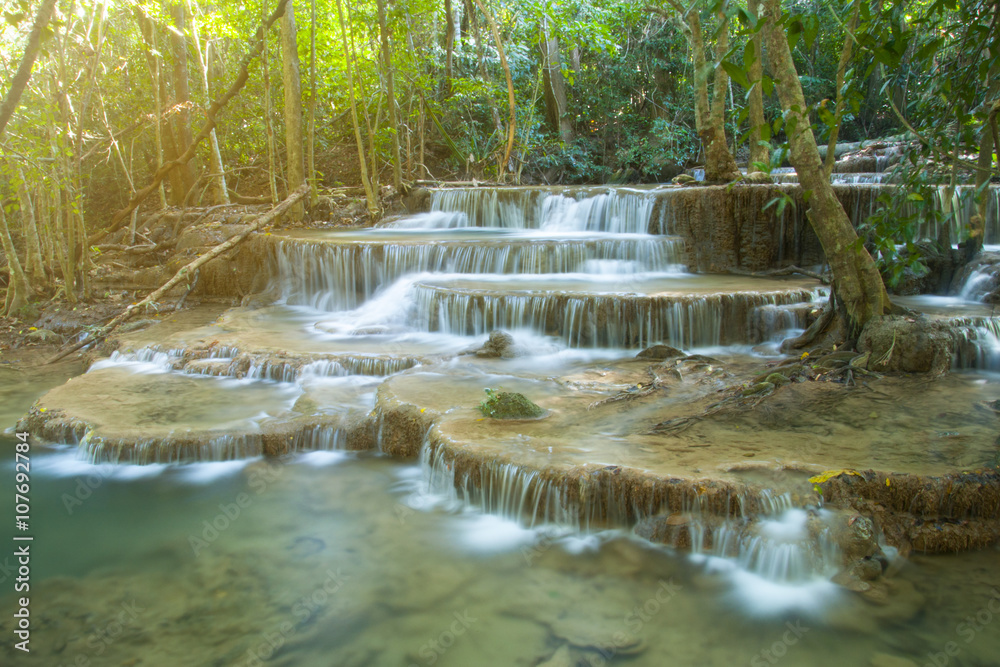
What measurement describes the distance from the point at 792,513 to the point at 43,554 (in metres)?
4.53

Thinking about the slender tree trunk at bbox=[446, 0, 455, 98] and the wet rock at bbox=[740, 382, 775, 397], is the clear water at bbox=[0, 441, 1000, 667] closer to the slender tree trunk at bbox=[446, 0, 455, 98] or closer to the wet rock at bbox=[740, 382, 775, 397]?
the wet rock at bbox=[740, 382, 775, 397]

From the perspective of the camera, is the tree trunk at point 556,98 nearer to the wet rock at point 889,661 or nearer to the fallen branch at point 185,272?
the fallen branch at point 185,272

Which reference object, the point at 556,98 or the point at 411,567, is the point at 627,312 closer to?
the point at 411,567

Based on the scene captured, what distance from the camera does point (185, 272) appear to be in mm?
9570

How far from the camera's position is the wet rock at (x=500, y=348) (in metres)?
7.17

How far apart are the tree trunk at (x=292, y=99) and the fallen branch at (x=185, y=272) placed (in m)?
0.36

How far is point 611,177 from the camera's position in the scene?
18078mm

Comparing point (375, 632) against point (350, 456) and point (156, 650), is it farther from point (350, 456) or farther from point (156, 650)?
point (350, 456)

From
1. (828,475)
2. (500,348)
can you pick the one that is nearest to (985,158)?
(828,475)

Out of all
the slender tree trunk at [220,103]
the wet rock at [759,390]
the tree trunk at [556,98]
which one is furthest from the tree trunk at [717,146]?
the tree trunk at [556,98]

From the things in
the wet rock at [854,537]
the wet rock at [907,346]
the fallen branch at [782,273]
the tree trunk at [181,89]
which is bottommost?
the wet rock at [854,537]

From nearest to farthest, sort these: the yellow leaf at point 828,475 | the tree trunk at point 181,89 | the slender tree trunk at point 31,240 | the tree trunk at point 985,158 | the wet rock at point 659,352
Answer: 1. the yellow leaf at point 828,475
2. the tree trunk at point 985,158
3. the wet rock at point 659,352
4. the slender tree trunk at point 31,240
5. the tree trunk at point 181,89

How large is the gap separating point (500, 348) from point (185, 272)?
495 centimetres

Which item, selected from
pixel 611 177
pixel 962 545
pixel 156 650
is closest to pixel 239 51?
pixel 611 177
